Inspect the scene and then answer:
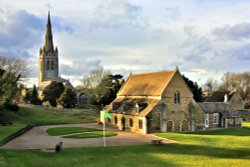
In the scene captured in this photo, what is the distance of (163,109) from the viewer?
157ft

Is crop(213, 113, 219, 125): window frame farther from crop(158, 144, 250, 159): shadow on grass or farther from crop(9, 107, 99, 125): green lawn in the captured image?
crop(9, 107, 99, 125): green lawn

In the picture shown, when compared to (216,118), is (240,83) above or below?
above

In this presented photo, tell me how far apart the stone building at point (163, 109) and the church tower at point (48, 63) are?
85.0 metres

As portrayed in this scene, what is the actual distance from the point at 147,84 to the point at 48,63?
90.3 meters

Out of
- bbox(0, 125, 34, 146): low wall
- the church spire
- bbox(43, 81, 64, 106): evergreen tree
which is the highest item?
the church spire

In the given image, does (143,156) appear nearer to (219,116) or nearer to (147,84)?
(147,84)

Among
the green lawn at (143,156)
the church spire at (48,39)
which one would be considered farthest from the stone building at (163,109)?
the church spire at (48,39)

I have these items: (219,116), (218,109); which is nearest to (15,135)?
(219,116)

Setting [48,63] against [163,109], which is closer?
[163,109]

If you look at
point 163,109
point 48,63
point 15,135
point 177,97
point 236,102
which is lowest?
point 15,135

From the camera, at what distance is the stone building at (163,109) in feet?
155

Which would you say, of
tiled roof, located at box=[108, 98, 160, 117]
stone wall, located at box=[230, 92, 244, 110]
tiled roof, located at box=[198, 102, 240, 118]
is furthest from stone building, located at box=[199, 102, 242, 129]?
stone wall, located at box=[230, 92, 244, 110]

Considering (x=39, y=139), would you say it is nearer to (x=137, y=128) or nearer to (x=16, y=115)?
(x=137, y=128)

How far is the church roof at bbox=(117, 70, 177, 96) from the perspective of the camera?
49844mm
